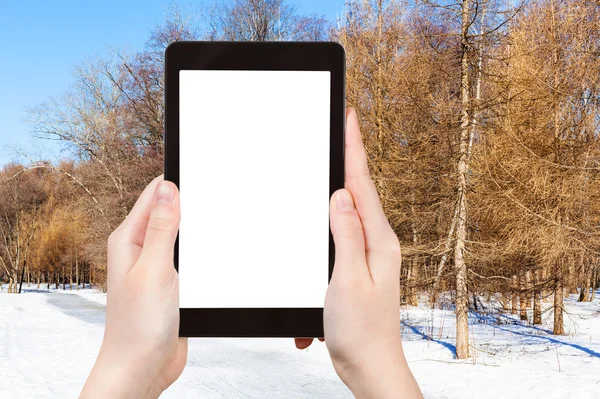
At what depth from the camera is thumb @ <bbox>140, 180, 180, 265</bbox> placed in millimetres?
1449

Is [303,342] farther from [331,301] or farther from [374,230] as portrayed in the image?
[374,230]

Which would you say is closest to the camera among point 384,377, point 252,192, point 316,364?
point 384,377

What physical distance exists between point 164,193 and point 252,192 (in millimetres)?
237

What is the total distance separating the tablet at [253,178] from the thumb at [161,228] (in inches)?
3.3

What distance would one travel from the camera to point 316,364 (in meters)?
9.55

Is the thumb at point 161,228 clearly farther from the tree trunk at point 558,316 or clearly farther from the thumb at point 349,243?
the tree trunk at point 558,316

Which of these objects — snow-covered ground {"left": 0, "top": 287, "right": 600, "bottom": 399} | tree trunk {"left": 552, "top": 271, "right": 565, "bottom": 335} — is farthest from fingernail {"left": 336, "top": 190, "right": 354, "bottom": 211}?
tree trunk {"left": 552, "top": 271, "right": 565, "bottom": 335}

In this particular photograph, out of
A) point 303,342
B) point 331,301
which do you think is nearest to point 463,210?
point 303,342

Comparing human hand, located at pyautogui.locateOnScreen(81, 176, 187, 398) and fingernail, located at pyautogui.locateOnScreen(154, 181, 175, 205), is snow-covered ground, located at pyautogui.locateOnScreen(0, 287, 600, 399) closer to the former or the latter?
human hand, located at pyautogui.locateOnScreen(81, 176, 187, 398)

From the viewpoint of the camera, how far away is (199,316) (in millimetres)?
1547

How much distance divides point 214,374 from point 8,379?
3.04 metres

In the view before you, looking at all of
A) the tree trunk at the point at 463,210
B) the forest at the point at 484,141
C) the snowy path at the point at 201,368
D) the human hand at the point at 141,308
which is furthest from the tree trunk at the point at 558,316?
the human hand at the point at 141,308

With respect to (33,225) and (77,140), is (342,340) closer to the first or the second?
(77,140)

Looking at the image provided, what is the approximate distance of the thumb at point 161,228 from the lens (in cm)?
145
